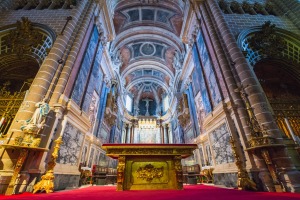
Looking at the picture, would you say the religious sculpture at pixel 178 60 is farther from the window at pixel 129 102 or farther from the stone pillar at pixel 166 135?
the window at pixel 129 102

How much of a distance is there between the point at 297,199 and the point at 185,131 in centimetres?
1270

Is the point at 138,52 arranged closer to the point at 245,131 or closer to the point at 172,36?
the point at 172,36

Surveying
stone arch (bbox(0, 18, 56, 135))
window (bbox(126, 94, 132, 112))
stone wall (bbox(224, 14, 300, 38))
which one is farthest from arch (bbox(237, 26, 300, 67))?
window (bbox(126, 94, 132, 112))

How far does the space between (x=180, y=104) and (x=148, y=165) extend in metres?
11.5

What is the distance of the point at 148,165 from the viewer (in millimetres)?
4953

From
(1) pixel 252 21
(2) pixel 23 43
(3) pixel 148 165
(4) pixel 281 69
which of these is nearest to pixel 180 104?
(4) pixel 281 69

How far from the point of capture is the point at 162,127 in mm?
24156

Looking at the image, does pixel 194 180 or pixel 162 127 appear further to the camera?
pixel 162 127

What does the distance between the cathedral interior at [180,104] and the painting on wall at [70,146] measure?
0.15ft

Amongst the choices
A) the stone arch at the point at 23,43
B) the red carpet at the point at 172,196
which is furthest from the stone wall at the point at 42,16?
the red carpet at the point at 172,196

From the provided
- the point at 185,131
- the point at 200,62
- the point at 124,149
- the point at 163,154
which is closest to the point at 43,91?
the point at 124,149

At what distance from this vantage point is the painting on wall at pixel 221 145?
6488mm

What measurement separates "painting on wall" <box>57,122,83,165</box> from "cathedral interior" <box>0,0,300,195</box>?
0.15 ft

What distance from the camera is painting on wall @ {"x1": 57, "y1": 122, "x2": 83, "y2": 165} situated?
6.13 m
